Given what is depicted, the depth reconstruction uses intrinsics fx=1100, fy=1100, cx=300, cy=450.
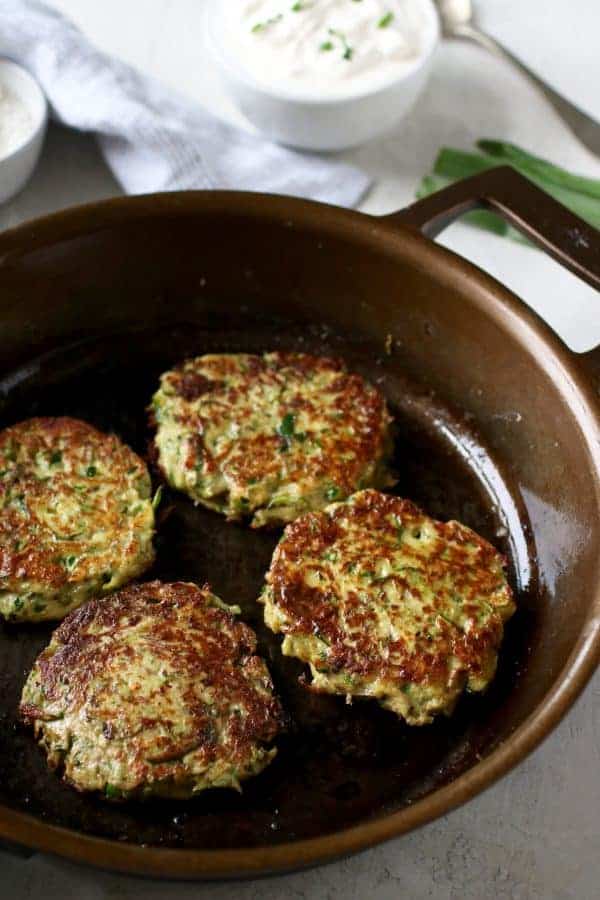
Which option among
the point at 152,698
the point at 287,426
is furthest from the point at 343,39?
the point at 152,698

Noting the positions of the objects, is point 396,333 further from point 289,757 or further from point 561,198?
point 289,757

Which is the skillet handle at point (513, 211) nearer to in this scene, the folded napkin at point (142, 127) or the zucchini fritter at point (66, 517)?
the folded napkin at point (142, 127)

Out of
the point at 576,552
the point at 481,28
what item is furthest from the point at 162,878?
the point at 481,28

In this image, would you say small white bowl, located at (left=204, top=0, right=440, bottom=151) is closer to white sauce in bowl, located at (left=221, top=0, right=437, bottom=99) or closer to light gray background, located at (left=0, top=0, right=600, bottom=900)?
white sauce in bowl, located at (left=221, top=0, right=437, bottom=99)

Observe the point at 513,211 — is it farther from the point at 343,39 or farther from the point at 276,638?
the point at 276,638

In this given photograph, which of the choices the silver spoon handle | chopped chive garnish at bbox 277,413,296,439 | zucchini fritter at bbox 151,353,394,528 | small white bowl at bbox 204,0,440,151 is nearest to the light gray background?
the silver spoon handle
